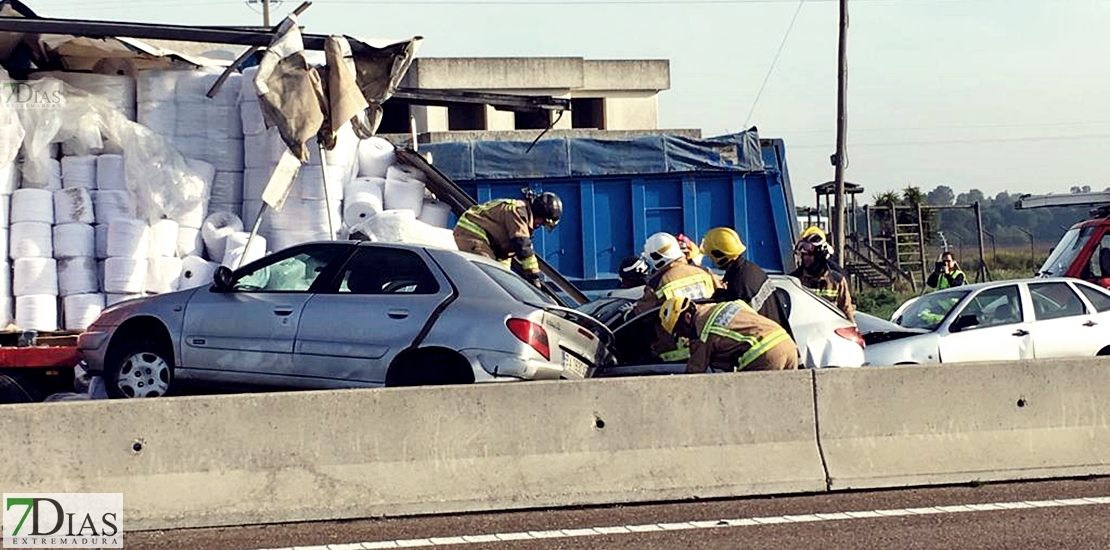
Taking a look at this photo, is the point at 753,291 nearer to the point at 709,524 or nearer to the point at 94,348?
the point at 709,524

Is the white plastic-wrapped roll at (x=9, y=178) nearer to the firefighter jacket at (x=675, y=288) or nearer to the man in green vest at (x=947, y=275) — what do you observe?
the firefighter jacket at (x=675, y=288)

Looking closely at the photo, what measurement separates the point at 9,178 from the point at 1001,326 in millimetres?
8859

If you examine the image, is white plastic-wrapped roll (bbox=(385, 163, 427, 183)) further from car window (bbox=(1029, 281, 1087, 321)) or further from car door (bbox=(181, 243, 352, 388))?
car window (bbox=(1029, 281, 1087, 321))

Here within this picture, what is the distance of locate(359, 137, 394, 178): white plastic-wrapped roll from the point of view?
49.5 feet

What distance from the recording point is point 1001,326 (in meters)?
13.5

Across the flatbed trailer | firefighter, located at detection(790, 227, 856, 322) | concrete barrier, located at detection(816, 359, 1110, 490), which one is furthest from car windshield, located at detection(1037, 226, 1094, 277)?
the flatbed trailer

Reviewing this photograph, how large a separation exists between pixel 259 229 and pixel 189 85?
1.54 m

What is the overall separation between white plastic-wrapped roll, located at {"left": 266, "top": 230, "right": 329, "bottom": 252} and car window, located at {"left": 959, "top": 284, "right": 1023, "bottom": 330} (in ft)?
19.9

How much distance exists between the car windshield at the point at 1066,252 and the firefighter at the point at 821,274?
20.0 ft

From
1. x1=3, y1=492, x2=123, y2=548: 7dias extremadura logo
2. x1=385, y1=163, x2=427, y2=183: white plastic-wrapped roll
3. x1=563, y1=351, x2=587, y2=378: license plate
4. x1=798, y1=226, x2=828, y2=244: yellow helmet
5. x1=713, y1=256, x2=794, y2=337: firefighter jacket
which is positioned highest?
x1=385, y1=163, x2=427, y2=183: white plastic-wrapped roll

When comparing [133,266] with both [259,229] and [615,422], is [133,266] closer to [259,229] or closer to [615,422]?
[259,229]

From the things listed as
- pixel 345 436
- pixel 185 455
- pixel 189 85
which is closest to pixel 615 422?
pixel 345 436

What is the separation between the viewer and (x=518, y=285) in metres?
10.3

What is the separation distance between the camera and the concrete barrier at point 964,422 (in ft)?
28.6
